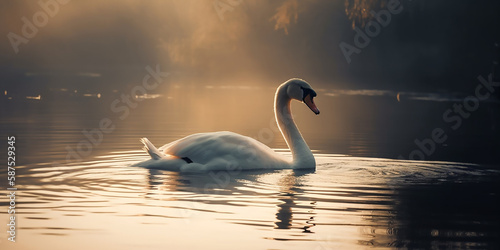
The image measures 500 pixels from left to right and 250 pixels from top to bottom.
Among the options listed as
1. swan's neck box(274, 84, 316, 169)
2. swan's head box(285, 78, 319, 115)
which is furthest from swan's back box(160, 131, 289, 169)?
swan's head box(285, 78, 319, 115)

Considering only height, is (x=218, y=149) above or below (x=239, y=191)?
above

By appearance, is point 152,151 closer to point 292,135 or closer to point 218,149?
point 218,149

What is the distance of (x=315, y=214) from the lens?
31.6 feet

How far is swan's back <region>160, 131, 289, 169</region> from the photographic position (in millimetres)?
13008

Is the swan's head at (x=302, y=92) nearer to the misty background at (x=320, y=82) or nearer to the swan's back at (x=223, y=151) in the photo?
the swan's back at (x=223, y=151)

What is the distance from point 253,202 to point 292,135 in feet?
13.9

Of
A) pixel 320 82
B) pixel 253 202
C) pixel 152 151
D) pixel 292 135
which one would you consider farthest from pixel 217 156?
pixel 320 82

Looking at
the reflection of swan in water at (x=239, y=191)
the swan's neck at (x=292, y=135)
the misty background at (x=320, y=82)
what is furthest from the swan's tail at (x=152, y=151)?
the misty background at (x=320, y=82)

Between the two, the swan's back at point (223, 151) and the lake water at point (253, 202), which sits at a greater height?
the swan's back at point (223, 151)

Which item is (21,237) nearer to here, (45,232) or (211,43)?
(45,232)

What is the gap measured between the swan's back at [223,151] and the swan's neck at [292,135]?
567 mm

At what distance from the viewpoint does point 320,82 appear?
175 feet

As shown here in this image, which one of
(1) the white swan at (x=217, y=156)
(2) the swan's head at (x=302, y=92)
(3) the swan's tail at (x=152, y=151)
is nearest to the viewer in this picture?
(1) the white swan at (x=217, y=156)

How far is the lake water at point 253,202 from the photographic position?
8.27 meters
